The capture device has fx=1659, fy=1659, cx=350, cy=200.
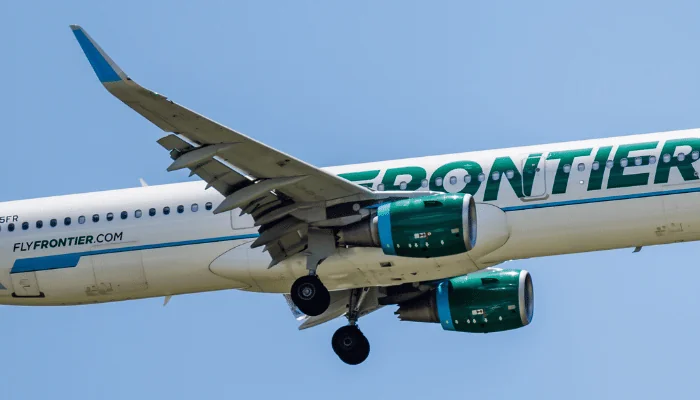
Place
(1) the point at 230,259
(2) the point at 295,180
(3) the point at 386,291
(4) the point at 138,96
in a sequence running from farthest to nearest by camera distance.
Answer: (3) the point at 386,291 → (1) the point at 230,259 → (2) the point at 295,180 → (4) the point at 138,96

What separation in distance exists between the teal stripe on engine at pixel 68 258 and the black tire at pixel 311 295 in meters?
2.17

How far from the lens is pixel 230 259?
43688mm

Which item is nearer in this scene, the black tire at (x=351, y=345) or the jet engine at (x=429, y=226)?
the jet engine at (x=429, y=226)

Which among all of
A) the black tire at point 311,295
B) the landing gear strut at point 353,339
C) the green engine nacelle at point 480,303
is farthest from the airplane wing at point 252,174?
the green engine nacelle at point 480,303

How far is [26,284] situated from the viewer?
45.1m

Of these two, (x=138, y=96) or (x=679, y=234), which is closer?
(x=138, y=96)

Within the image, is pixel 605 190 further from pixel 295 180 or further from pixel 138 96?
pixel 138 96

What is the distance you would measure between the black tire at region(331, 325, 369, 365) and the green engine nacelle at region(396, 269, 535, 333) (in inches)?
56.3

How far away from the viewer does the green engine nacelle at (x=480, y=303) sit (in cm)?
4578

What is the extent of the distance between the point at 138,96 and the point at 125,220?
7.91 meters

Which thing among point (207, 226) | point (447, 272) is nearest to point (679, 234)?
point (447, 272)

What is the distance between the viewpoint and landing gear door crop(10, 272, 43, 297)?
148ft

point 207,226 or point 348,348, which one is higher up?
point 207,226

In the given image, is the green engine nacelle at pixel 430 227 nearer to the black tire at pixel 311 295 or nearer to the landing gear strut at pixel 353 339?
the black tire at pixel 311 295
